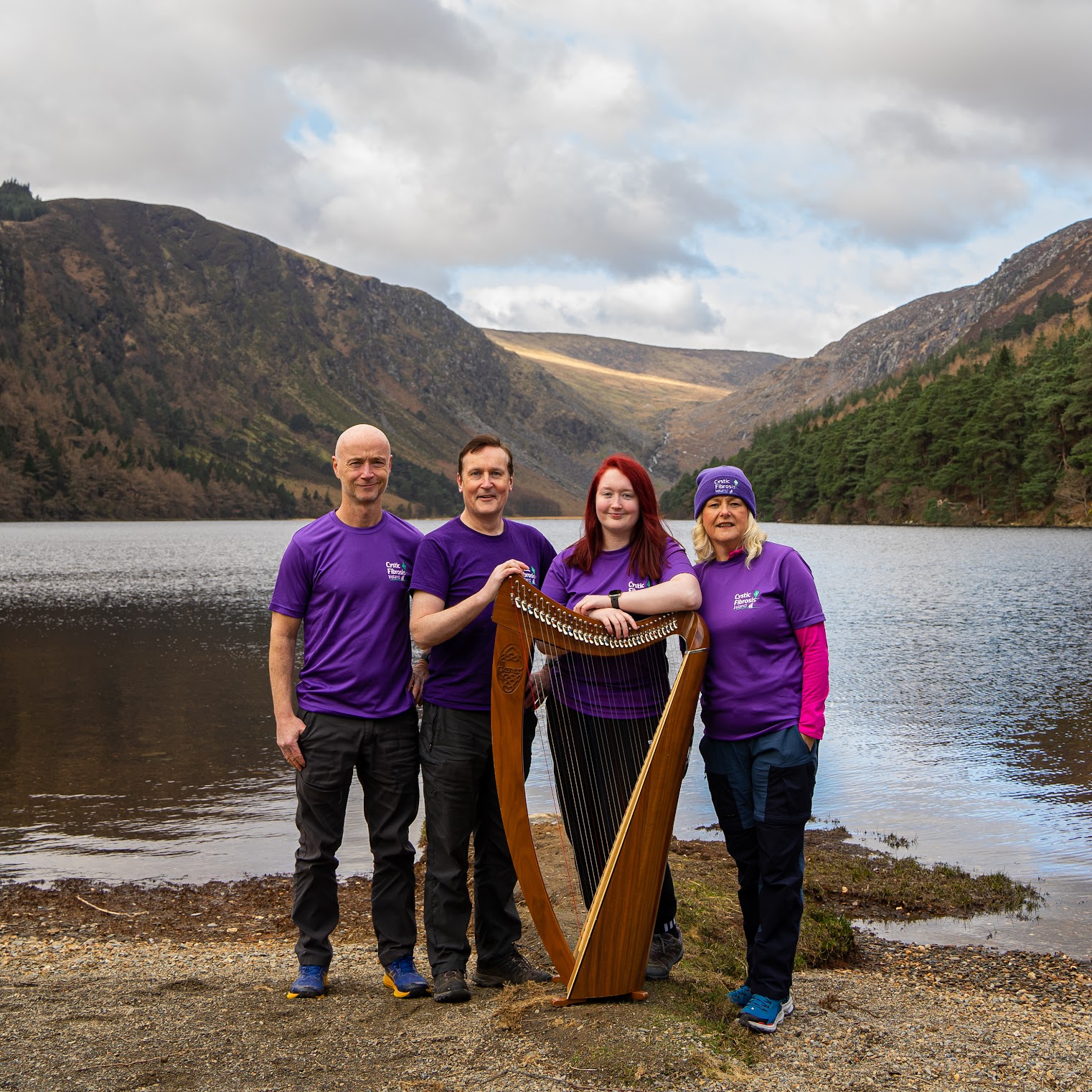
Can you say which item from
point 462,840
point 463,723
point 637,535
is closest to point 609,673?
point 637,535

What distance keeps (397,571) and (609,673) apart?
111 cm

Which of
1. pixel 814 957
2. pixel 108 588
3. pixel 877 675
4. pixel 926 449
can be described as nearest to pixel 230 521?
pixel 926 449

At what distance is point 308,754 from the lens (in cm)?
490

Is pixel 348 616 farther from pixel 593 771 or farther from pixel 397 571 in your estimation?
pixel 593 771

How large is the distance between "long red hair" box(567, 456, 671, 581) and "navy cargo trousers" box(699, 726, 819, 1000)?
79 cm

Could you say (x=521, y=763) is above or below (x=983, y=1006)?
above

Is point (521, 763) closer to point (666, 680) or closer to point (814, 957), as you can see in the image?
point (666, 680)

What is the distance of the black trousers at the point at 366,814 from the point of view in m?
4.87

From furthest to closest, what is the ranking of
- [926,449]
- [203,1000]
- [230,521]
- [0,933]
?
[230,521]
[926,449]
[0,933]
[203,1000]

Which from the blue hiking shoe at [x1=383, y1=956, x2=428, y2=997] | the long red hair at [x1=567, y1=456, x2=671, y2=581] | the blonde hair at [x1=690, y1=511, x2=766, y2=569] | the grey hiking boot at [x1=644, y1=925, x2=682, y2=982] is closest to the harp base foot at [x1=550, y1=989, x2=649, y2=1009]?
the grey hiking boot at [x1=644, y1=925, x2=682, y2=982]

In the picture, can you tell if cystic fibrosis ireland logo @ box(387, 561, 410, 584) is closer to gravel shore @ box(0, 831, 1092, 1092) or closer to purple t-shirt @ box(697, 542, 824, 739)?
purple t-shirt @ box(697, 542, 824, 739)

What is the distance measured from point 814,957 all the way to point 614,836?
2.39 meters

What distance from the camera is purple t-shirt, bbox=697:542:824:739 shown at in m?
4.49

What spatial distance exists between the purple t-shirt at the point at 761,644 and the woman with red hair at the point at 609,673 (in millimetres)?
213
